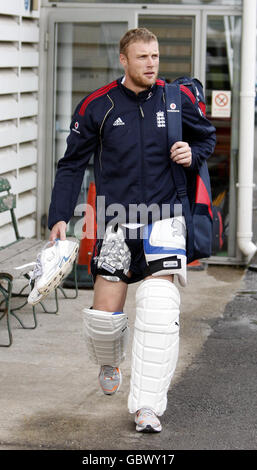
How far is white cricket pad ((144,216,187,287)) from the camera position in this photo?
16.6 feet

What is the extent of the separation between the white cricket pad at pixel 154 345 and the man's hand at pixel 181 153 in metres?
0.62

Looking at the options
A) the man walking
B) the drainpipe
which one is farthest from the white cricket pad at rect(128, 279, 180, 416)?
the drainpipe

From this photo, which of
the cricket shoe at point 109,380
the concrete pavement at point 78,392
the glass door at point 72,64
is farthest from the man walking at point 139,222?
the glass door at point 72,64

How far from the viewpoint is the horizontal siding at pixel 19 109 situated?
8.72 metres

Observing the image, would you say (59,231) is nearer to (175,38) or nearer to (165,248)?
(165,248)

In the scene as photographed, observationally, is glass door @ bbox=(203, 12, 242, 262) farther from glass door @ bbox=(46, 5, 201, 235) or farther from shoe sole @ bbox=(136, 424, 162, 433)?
shoe sole @ bbox=(136, 424, 162, 433)

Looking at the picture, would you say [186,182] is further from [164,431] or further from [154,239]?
[164,431]

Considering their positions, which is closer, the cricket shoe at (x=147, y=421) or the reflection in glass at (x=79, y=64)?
the cricket shoe at (x=147, y=421)

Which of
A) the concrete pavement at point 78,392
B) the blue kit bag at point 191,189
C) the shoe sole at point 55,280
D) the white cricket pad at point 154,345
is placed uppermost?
the blue kit bag at point 191,189

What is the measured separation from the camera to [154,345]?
16.3 feet

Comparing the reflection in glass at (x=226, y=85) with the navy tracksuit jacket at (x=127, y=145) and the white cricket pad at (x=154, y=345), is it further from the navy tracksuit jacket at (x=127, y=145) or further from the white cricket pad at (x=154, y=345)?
the white cricket pad at (x=154, y=345)

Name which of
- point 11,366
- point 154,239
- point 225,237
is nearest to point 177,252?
point 154,239
